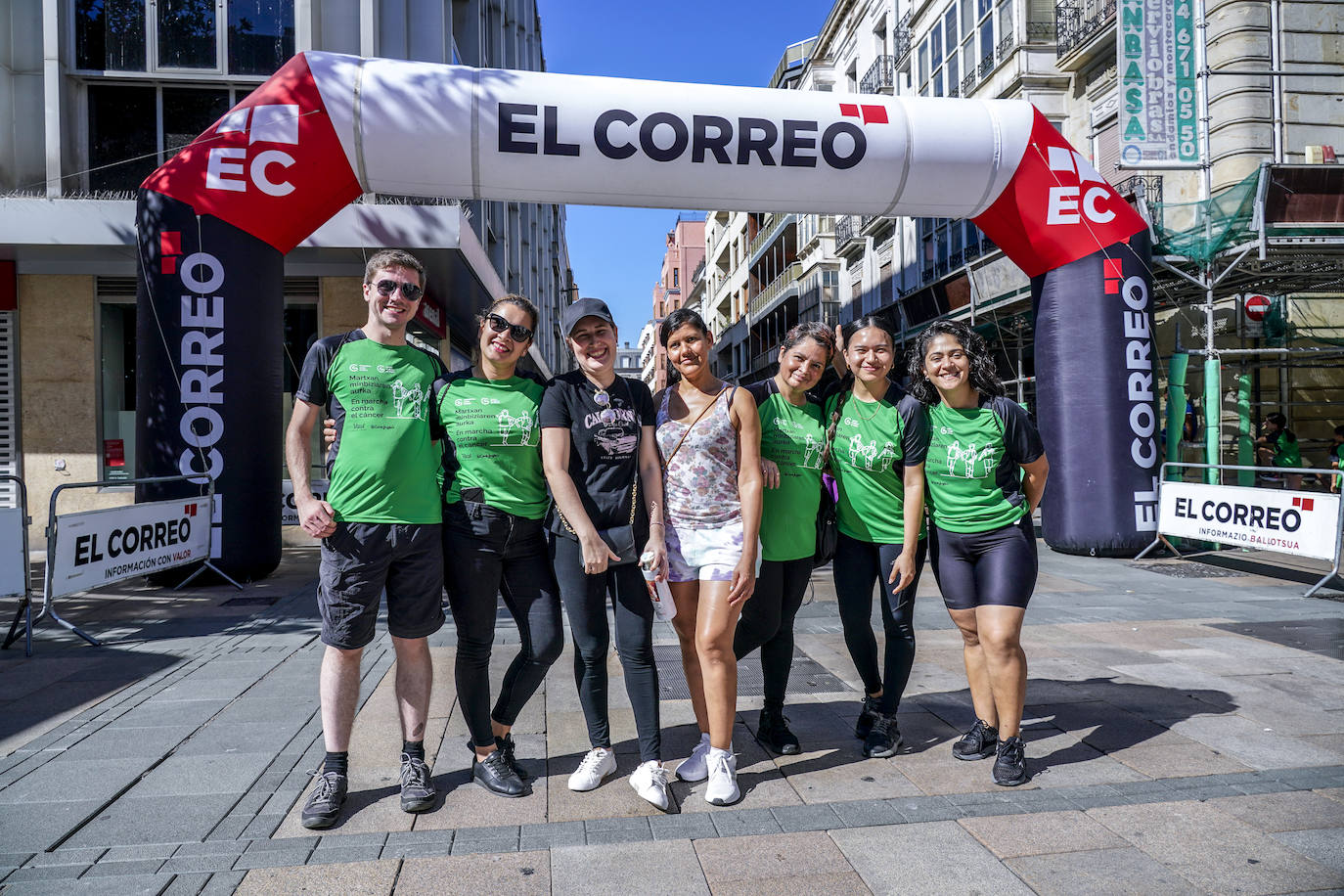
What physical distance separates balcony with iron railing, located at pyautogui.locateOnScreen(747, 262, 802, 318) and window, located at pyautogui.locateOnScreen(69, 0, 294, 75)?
2545 cm

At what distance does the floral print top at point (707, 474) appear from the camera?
358 cm

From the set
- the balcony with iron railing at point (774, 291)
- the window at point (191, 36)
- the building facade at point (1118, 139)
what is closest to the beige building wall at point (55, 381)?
the window at point (191, 36)

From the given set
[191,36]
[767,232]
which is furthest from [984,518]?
[767,232]

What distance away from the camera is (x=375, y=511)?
3.33 metres

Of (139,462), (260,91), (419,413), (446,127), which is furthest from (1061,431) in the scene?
(139,462)

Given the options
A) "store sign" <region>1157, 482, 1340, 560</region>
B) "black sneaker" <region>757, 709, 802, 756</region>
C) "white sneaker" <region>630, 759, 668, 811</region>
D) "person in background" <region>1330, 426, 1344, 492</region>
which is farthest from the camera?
"person in background" <region>1330, 426, 1344, 492</region>

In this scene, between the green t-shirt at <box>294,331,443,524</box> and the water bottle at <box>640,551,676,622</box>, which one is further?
the water bottle at <box>640,551,676,622</box>

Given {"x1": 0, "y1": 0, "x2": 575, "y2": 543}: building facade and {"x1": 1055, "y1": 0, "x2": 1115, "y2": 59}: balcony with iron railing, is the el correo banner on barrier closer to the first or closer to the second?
{"x1": 0, "y1": 0, "x2": 575, "y2": 543}: building facade

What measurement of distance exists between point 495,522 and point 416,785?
1052 mm

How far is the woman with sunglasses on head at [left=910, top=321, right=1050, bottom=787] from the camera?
11.9 feet

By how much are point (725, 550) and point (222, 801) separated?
2198 mm

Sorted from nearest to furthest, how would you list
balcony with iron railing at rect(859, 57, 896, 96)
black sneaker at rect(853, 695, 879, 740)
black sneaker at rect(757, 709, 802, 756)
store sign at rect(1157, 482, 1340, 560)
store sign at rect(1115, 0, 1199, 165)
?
black sneaker at rect(757, 709, 802, 756) → black sneaker at rect(853, 695, 879, 740) → store sign at rect(1157, 482, 1340, 560) → store sign at rect(1115, 0, 1199, 165) → balcony with iron railing at rect(859, 57, 896, 96)

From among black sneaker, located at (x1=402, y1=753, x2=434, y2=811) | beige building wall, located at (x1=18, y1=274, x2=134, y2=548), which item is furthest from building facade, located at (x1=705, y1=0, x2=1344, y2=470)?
beige building wall, located at (x1=18, y1=274, x2=134, y2=548)

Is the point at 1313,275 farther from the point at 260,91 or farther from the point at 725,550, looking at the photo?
the point at 260,91
